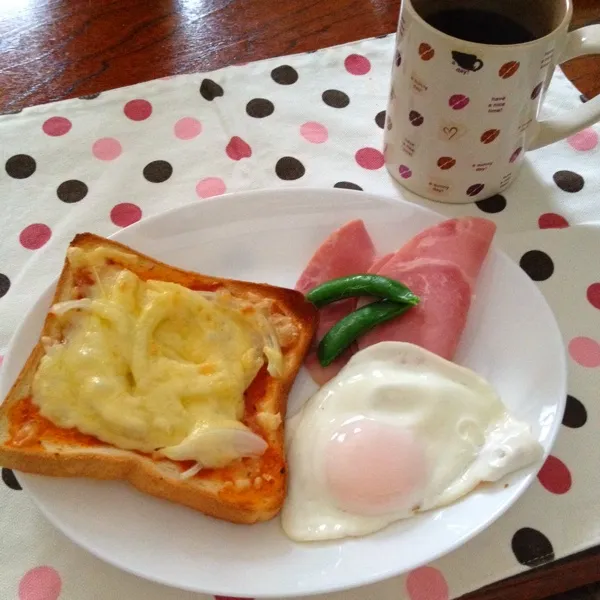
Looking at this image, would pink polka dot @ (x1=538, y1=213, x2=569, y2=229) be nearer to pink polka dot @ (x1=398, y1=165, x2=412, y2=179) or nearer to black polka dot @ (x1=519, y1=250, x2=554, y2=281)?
black polka dot @ (x1=519, y1=250, x2=554, y2=281)

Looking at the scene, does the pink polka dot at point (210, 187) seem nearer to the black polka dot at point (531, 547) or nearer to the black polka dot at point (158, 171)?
the black polka dot at point (158, 171)

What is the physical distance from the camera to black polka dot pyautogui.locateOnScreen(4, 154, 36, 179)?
7.20 feet

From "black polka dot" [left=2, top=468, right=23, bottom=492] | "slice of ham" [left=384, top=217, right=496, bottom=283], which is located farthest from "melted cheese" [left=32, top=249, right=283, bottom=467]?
"slice of ham" [left=384, top=217, right=496, bottom=283]

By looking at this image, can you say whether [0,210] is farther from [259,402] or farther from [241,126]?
[259,402]

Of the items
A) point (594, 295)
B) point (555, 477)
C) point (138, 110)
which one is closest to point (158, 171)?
point (138, 110)

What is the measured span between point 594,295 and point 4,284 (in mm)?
1677

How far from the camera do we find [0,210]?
6.91 feet

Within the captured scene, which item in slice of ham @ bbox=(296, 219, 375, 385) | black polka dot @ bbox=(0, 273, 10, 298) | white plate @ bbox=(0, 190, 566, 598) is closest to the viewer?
white plate @ bbox=(0, 190, 566, 598)

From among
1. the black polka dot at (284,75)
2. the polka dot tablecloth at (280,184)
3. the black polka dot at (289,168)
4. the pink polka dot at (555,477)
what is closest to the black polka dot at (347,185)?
the polka dot tablecloth at (280,184)

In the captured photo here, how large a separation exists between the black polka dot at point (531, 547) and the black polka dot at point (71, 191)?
1.58m

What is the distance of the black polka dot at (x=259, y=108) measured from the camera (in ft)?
7.80

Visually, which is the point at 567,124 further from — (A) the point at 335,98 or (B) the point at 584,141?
(A) the point at 335,98

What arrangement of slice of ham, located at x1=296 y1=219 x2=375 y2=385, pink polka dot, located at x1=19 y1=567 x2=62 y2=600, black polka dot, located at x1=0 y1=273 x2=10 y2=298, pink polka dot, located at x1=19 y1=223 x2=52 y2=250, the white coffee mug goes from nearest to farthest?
pink polka dot, located at x1=19 y1=567 x2=62 y2=600, the white coffee mug, slice of ham, located at x1=296 y1=219 x2=375 y2=385, black polka dot, located at x1=0 y1=273 x2=10 y2=298, pink polka dot, located at x1=19 y1=223 x2=52 y2=250

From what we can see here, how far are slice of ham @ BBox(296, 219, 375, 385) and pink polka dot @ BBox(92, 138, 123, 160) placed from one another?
2.80 ft
